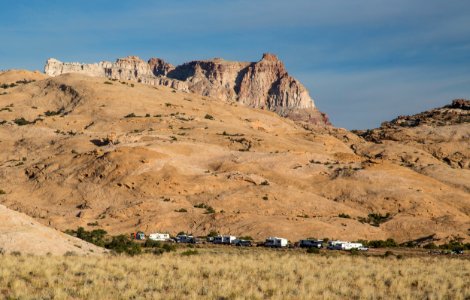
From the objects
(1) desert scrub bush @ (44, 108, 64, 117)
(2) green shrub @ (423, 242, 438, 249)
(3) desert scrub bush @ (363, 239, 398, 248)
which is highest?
(1) desert scrub bush @ (44, 108, 64, 117)

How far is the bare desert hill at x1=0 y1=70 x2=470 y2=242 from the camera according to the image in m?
64.3

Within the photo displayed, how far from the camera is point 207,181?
242 ft

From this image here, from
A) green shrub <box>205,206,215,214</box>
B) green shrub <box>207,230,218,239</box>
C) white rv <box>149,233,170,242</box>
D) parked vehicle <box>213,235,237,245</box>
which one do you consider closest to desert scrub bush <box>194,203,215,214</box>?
green shrub <box>205,206,215,214</box>

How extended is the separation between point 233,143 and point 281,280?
2567 inches

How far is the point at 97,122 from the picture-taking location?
10300 cm

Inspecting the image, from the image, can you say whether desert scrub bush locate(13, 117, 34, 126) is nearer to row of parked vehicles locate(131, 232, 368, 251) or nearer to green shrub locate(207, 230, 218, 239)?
row of parked vehicles locate(131, 232, 368, 251)

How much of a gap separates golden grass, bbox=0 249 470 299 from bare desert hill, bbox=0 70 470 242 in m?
28.2

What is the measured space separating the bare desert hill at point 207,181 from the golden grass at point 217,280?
2817cm

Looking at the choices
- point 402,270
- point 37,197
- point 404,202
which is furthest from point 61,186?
point 402,270

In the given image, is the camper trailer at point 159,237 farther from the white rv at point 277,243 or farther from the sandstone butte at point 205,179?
the white rv at point 277,243

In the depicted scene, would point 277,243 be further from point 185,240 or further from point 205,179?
point 205,179

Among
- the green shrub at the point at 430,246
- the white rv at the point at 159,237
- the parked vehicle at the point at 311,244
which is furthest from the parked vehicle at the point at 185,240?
the green shrub at the point at 430,246

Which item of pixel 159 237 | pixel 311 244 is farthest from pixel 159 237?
pixel 311 244

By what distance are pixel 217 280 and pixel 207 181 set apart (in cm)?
4785
